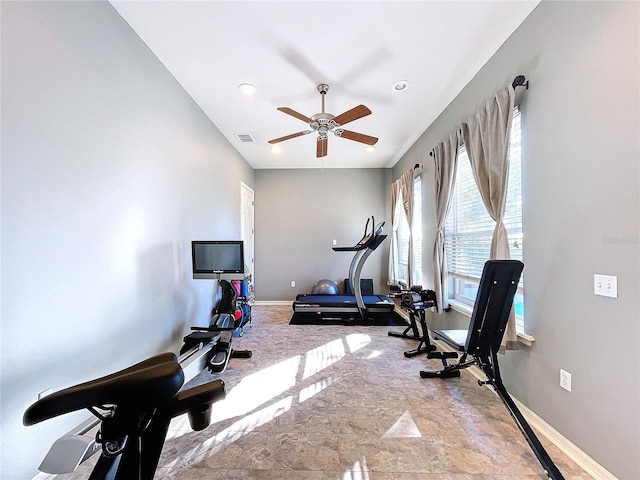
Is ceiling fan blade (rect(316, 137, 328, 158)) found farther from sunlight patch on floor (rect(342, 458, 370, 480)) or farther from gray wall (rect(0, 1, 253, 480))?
sunlight patch on floor (rect(342, 458, 370, 480))

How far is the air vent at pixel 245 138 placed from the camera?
13.4 feet

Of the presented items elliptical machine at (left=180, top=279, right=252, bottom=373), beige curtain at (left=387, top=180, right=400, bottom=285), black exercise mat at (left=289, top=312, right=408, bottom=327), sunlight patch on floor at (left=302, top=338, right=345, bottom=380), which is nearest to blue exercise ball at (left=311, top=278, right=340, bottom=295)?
black exercise mat at (left=289, top=312, right=408, bottom=327)

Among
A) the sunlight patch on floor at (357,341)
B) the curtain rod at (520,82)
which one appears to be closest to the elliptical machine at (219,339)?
the sunlight patch on floor at (357,341)

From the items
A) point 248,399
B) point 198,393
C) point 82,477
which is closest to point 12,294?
point 82,477

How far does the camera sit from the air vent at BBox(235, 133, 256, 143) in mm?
4086

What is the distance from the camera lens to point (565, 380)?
1.71 metres

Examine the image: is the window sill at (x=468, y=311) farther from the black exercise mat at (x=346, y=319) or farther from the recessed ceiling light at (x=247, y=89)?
the recessed ceiling light at (x=247, y=89)

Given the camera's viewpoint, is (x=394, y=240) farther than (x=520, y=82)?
Yes

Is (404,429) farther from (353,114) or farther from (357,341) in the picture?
(353,114)

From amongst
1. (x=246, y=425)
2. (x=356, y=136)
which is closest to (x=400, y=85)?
(x=356, y=136)

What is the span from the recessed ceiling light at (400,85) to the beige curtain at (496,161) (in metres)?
0.79

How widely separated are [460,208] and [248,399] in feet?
9.40

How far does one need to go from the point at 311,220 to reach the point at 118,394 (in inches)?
211

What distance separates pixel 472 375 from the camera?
8.68 ft
